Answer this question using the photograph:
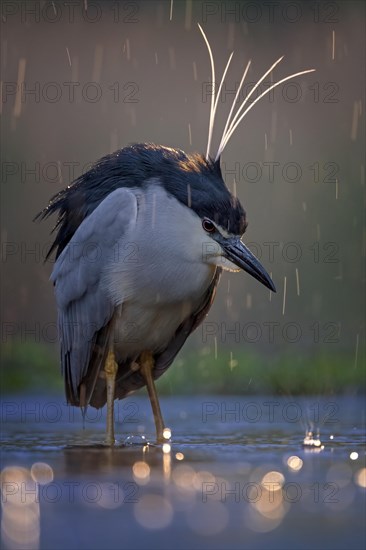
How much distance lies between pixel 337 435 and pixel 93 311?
1.30m

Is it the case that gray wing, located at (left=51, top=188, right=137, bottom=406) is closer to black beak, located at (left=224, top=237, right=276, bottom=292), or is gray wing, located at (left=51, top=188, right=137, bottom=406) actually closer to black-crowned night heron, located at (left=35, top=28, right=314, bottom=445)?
black-crowned night heron, located at (left=35, top=28, right=314, bottom=445)

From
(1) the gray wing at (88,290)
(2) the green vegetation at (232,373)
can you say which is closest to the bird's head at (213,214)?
(1) the gray wing at (88,290)

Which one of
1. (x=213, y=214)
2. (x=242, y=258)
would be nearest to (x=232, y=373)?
(x=242, y=258)

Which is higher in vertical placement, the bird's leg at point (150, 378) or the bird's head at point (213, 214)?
the bird's head at point (213, 214)

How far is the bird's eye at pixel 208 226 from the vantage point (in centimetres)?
500

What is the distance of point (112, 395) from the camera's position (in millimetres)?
5289

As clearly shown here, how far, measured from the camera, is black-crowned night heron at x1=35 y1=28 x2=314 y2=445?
5020 millimetres

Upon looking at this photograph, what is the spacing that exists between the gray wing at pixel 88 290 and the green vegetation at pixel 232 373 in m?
2.17

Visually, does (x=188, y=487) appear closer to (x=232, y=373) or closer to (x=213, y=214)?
(x=213, y=214)

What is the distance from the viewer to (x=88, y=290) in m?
5.25

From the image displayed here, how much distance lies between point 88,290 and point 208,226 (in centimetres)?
69

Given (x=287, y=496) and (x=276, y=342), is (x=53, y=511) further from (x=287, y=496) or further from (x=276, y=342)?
(x=276, y=342)

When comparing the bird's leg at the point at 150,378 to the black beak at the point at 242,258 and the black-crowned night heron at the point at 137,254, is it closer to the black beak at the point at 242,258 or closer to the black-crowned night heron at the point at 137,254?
the black-crowned night heron at the point at 137,254

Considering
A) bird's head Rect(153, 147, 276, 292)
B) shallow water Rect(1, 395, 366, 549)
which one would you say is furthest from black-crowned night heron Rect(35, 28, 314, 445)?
shallow water Rect(1, 395, 366, 549)
